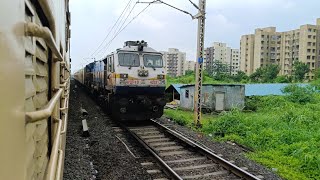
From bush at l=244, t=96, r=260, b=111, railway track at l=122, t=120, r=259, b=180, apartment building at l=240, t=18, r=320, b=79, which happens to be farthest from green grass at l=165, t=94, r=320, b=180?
apartment building at l=240, t=18, r=320, b=79

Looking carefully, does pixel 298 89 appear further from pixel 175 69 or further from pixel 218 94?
pixel 175 69

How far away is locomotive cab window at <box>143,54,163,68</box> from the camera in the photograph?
11.9m

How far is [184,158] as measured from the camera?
7.75 meters

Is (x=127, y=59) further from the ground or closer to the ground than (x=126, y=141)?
further from the ground

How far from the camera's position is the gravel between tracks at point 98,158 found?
639 cm

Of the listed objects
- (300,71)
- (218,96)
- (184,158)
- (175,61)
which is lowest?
(184,158)

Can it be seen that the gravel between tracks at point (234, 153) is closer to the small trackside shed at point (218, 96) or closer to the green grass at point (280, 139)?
the green grass at point (280, 139)

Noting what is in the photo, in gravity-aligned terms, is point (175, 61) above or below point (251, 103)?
above

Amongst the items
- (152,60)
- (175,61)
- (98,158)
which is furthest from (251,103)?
(175,61)

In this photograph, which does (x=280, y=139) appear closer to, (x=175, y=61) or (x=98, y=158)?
(x=98, y=158)

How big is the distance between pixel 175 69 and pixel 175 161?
311 feet

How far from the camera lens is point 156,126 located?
11680mm

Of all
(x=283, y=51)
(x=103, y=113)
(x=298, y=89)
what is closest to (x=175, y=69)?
(x=283, y=51)

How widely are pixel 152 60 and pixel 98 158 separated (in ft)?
17.4
